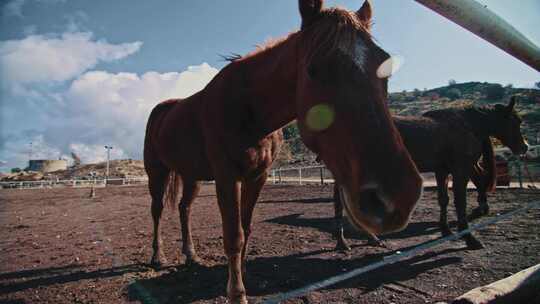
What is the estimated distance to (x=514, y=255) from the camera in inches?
148

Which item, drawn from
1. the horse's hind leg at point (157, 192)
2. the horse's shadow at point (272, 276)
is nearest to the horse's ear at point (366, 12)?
the horse's shadow at point (272, 276)

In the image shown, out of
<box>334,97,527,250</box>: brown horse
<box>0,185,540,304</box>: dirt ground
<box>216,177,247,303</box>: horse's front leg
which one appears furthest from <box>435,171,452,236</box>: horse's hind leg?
<box>216,177,247,303</box>: horse's front leg

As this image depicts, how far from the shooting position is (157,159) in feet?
15.8

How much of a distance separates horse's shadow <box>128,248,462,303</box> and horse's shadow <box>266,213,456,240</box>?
1.15 metres

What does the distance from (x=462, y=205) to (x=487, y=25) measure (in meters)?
4.16

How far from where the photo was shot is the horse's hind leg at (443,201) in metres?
4.96

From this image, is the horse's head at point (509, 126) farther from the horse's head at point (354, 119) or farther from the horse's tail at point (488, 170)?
the horse's head at point (354, 119)

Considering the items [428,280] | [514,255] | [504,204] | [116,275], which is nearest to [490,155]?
[504,204]

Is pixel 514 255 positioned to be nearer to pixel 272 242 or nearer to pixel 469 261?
pixel 469 261

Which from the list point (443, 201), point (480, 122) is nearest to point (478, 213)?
point (443, 201)

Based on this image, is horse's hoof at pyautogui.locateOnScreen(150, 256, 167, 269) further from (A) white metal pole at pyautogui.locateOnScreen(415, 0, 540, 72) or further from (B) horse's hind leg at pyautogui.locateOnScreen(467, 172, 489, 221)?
(B) horse's hind leg at pyautogui.locateOnScreen(467, 172, 489, 221)

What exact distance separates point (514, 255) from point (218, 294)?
3947 mm

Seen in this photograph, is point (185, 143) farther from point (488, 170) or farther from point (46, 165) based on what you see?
point (46, 165)

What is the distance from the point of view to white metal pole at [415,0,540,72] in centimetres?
124
